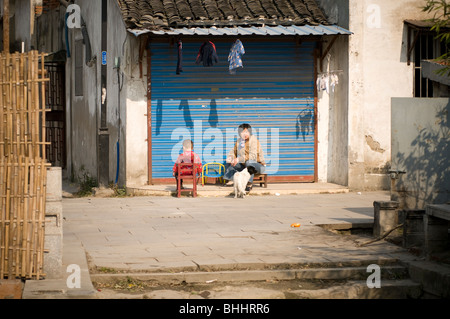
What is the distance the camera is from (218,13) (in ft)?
58.3

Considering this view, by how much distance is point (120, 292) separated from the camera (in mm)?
8133

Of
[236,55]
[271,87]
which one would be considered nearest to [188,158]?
[236,55]

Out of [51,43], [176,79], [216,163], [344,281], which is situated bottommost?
[344,281]

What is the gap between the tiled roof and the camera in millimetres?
17062

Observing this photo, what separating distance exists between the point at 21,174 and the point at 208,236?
3847 mm

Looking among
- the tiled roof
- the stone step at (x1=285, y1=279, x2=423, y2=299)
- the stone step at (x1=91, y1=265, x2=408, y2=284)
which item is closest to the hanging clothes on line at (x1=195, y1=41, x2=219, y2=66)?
the tiled roof

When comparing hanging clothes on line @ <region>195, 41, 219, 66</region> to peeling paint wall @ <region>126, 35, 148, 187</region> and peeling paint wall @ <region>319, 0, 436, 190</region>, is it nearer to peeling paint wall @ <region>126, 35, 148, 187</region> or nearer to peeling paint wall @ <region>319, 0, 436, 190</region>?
peeling paint wall @ <region>126, 35, 148, 187</region>

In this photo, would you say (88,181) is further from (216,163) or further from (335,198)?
(335,198)

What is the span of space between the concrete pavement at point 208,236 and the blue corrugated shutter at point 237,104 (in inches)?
79.9

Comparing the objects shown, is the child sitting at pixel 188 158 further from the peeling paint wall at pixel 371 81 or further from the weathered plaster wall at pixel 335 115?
the peeling paint wall at pixel 371 81

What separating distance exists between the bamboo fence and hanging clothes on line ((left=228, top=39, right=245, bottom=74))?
9.21m

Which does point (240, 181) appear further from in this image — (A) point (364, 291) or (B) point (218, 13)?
(A) point (364, 291)

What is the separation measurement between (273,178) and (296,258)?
29.5 ft

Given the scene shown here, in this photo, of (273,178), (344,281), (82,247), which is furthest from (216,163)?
(344,281)
